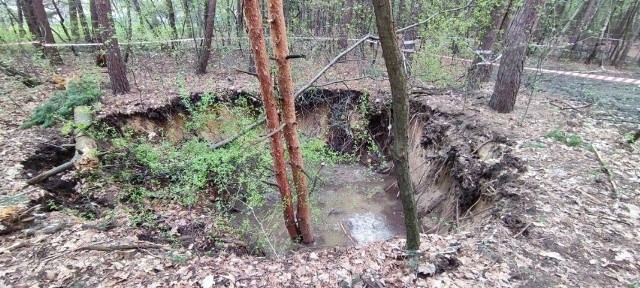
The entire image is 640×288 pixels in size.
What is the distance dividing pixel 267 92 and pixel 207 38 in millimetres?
7355

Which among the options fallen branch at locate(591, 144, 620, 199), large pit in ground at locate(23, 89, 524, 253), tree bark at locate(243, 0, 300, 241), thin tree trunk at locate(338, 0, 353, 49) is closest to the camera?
tree bark at locate(243, 0, 300, 241)

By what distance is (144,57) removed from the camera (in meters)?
11.2

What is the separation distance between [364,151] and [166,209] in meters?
5.78

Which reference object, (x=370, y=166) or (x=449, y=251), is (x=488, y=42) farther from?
(x=449, y=251)

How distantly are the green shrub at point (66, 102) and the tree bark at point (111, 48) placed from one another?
48 centimetres

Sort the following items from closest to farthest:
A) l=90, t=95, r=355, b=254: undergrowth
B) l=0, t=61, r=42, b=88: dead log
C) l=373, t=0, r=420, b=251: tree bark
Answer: l=373, t=0, r=420, b=251: tree bark, l=90, t=95, r=355, b=254: undergrowth, l=0, t=61, r=42, b=88: dead log

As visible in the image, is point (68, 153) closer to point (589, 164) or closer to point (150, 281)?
point (150, 281)

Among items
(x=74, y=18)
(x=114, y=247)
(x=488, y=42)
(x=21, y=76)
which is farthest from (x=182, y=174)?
(x=74, y=18)

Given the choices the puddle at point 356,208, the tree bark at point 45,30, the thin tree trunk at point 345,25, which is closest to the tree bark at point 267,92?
the puddle at point 356,208

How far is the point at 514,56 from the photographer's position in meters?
6.36

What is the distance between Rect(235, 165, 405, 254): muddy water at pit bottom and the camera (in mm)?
6137

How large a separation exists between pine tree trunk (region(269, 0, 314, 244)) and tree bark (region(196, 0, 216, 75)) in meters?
6.88

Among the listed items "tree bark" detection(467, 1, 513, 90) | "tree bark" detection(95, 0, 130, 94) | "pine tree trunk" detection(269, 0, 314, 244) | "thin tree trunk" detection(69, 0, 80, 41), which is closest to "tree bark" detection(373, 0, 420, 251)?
"pine tree trunk" detection(269, 0, 314, 244)

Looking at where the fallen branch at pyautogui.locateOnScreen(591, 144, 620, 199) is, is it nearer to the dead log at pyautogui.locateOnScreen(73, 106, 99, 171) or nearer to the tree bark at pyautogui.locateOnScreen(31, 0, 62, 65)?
the dead log at pyautogui.locateOnScreen(73, 106, 99, 171)
